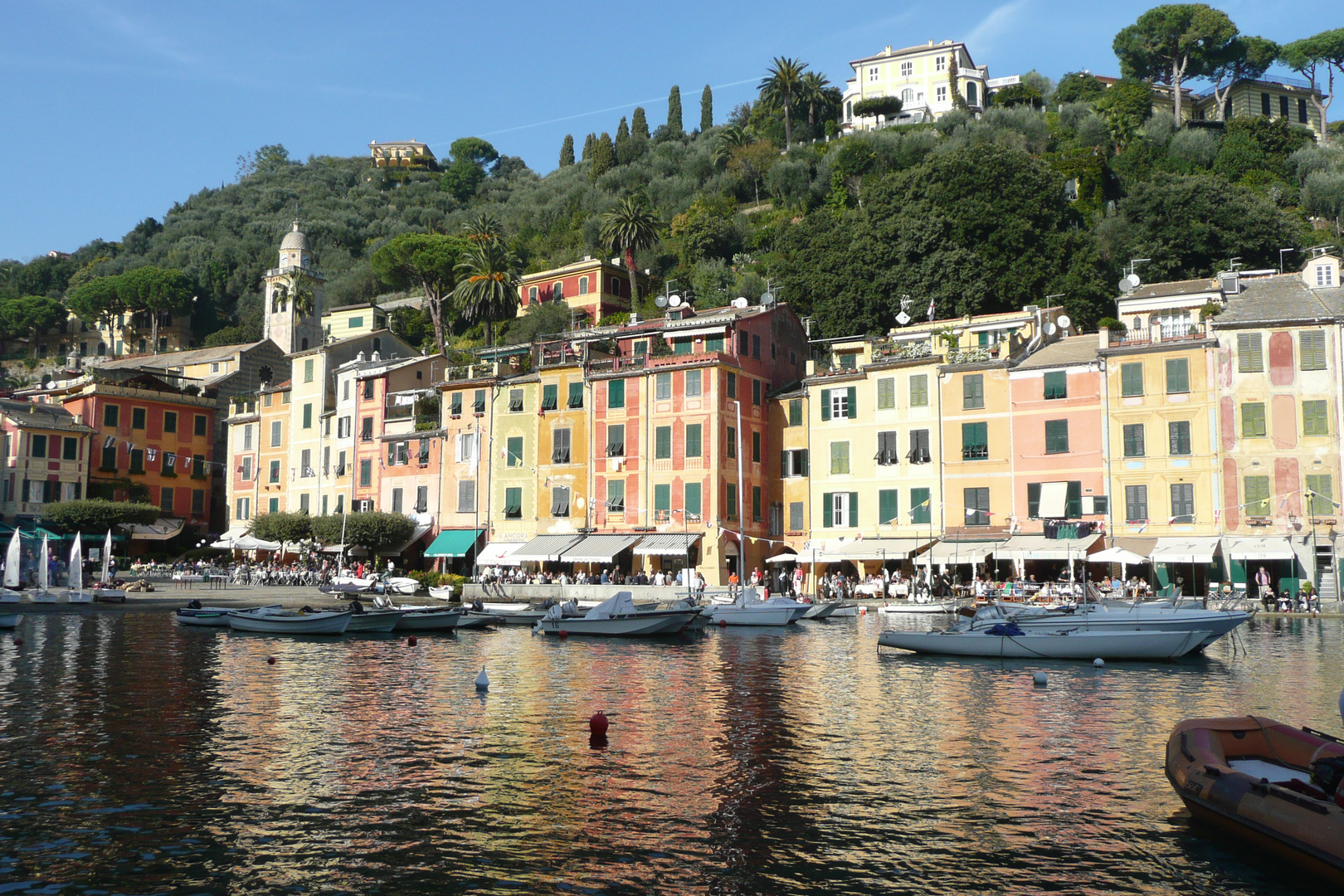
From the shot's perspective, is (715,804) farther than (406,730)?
No

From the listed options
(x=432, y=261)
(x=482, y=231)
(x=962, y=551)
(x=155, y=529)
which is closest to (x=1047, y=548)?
(x=962, y=551)

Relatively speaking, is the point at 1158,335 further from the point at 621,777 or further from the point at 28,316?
the point at 28,316

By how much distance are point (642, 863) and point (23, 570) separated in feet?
211

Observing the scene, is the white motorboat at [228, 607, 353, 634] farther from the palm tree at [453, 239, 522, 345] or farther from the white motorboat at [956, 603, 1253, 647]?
the palm tree at [453, 239, 522, 345]

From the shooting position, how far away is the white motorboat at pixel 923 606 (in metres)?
48.8

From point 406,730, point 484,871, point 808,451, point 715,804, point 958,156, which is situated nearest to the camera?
point 484,871

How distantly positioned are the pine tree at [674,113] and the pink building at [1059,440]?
9620 cm

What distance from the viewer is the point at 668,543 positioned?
2328 inches

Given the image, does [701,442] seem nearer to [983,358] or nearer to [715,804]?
[983,358]

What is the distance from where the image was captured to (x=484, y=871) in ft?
42.8

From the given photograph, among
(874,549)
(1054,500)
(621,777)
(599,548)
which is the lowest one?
(621,777)

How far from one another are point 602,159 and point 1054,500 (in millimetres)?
91754

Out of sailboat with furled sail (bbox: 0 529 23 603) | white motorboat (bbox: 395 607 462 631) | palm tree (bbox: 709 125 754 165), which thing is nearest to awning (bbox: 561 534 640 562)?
white motorboat (bbox: 395 607 462 631)

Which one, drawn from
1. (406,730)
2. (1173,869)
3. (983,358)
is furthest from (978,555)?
(1173,869)
